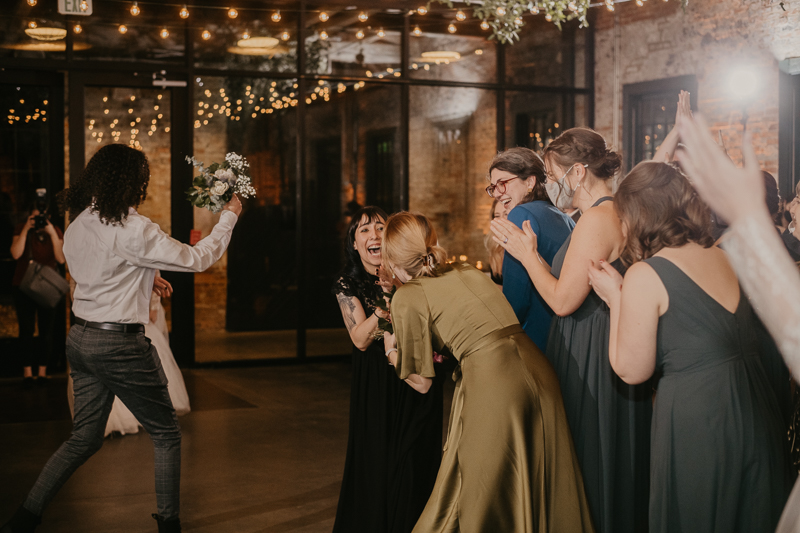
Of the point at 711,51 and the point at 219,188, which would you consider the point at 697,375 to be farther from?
the point at 711,51

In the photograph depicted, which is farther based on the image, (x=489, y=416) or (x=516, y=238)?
(x=516, y=238)

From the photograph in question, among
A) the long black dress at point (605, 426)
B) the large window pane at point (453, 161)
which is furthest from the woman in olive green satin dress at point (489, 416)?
the large window pane at point (453, 161)

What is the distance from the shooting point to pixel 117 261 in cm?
331

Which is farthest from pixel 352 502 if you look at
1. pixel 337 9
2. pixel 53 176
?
pixel 337 9

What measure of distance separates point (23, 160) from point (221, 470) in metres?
4.68

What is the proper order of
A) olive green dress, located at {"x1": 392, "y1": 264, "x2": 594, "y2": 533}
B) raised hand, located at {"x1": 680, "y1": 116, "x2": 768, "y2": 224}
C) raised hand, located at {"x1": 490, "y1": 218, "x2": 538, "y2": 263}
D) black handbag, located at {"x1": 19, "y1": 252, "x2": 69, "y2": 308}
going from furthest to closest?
black handbag, located at {"x1": 19, "y1": 252, "x2": 69, "y2": 308}, raised hand, located at {"x1": 490, "y1": 218, "x2": 538, "y2": 263}, olive green dress, located at {"x1": 392, "y1": 264, "x2": 594, "y2": 533}, raised hand, located at {"x1": 680, "y1": 116, "x2": 768, "y2": 224}

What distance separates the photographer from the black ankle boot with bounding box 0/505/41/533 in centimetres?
338

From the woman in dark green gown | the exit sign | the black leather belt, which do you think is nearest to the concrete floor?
the black leather belt

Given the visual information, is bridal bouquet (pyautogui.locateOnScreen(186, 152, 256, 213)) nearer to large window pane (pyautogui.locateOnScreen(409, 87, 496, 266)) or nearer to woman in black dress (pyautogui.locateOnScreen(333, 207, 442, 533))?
woman in black dress (pyautogui.locateOnScreen(333, 207, 442, 533))

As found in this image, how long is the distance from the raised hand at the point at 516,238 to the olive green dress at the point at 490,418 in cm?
40

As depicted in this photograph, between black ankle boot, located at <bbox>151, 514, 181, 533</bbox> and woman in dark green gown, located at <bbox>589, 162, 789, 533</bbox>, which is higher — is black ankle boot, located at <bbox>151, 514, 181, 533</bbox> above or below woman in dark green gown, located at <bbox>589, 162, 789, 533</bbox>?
below

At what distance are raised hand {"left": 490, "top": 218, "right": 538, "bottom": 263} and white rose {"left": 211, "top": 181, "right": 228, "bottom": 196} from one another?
4.50 feet

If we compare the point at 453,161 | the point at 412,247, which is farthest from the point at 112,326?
the point at 453,161

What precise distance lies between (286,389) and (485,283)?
4914 millimetres
